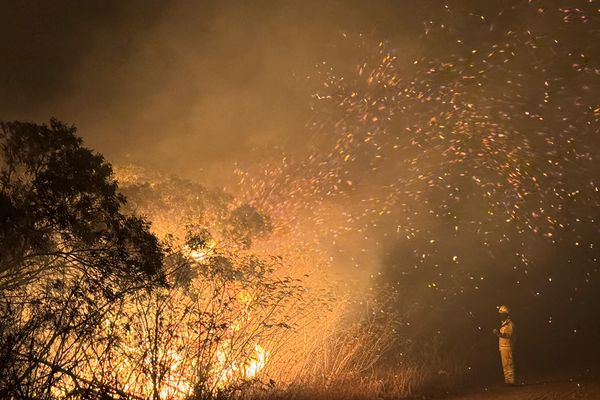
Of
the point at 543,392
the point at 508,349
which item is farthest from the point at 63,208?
the point at 508,349

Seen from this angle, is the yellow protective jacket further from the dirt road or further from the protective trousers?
the dirt road

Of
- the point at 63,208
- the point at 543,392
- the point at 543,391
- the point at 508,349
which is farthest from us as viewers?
the point at 508,349

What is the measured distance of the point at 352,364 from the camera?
10727 mm

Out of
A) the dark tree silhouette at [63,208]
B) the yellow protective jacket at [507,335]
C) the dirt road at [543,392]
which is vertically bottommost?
the dirt road at [543,392]

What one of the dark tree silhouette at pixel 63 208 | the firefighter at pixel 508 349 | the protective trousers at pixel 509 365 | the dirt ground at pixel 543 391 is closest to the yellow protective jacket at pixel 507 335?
the firefighter at pixel 508 349

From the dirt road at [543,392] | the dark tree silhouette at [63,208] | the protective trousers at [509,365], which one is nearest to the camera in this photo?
the dark tree silhouette at [63,208]

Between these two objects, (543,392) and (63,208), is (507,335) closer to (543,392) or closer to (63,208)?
(543,392)

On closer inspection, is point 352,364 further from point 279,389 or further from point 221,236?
point 221,236

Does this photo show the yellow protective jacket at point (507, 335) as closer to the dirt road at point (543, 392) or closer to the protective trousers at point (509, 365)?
the protective trousers at point (509, 365)

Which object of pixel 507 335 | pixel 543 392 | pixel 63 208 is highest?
pixel 63 208

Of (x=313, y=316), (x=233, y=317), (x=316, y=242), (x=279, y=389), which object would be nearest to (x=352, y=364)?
(x=313, y=316)

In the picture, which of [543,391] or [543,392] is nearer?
[543,392]

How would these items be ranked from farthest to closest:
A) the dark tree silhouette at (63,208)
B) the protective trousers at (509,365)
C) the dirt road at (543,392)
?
the protective trousers at (509,365) → the dirt road at (543,392) → the dark tree silhouette at (63,208)

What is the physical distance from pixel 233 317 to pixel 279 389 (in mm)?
1441
